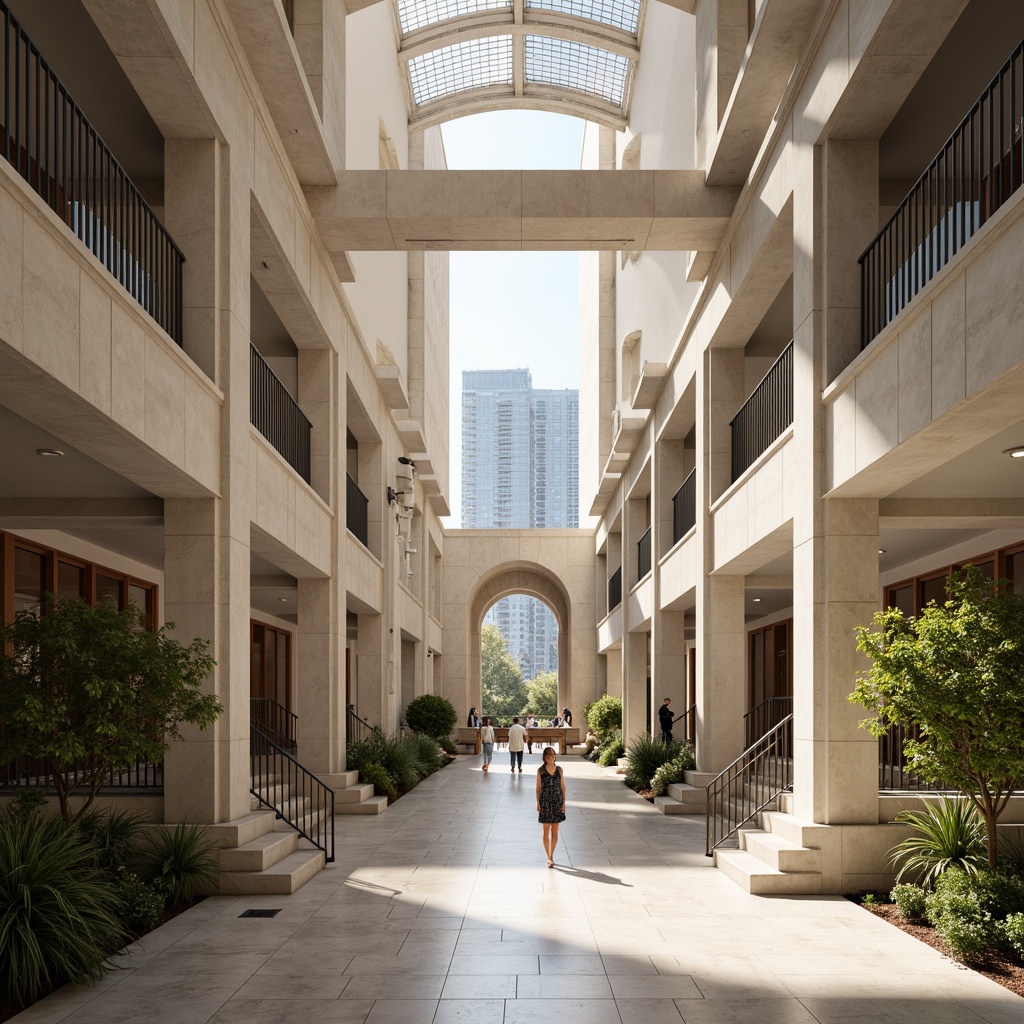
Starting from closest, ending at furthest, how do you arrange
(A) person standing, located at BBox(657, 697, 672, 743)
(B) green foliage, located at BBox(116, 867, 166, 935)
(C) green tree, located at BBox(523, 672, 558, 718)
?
(B) green foliage, located at BBox(116, 867, 166, 935) < (A) person standing, located at BBox(657, 697, 672, 743) < (C) green tree, located at BBox(523, 672, 558, 718)

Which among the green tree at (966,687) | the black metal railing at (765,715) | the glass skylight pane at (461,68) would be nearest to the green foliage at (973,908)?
the green tree at (966,687)

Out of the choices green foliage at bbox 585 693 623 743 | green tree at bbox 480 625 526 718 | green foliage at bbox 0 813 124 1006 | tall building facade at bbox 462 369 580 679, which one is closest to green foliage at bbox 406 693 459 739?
green foliage at bbox 585 693 623 743

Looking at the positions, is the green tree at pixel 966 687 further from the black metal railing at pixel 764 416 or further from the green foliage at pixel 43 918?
the green foliage at pixel 43 918

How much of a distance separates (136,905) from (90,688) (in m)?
2.08

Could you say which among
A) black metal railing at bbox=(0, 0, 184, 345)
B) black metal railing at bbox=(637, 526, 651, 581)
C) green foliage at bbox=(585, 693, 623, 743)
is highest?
black metal railing at bbox=(0, 0, 184, 345)

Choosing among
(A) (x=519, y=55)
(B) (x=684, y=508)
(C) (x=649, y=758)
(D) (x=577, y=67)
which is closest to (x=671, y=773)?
(C) (x=649, y=758)

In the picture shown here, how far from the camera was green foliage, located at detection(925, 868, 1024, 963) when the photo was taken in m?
8.60

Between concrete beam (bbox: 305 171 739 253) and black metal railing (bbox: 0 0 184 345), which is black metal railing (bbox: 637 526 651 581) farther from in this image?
black metal railing (bbox: 0 0 184 345)

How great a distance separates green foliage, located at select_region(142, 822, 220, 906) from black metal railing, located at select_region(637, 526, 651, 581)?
58.5 feet

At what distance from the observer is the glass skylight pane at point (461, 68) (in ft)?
85.9

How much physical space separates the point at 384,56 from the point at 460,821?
16.3m

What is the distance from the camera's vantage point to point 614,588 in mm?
36594

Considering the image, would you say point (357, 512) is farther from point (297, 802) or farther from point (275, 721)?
point (297, 802)

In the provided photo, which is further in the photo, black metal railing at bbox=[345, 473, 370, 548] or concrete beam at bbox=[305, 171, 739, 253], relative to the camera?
black metal railing at bbox=[345, 473, 370, 548]
